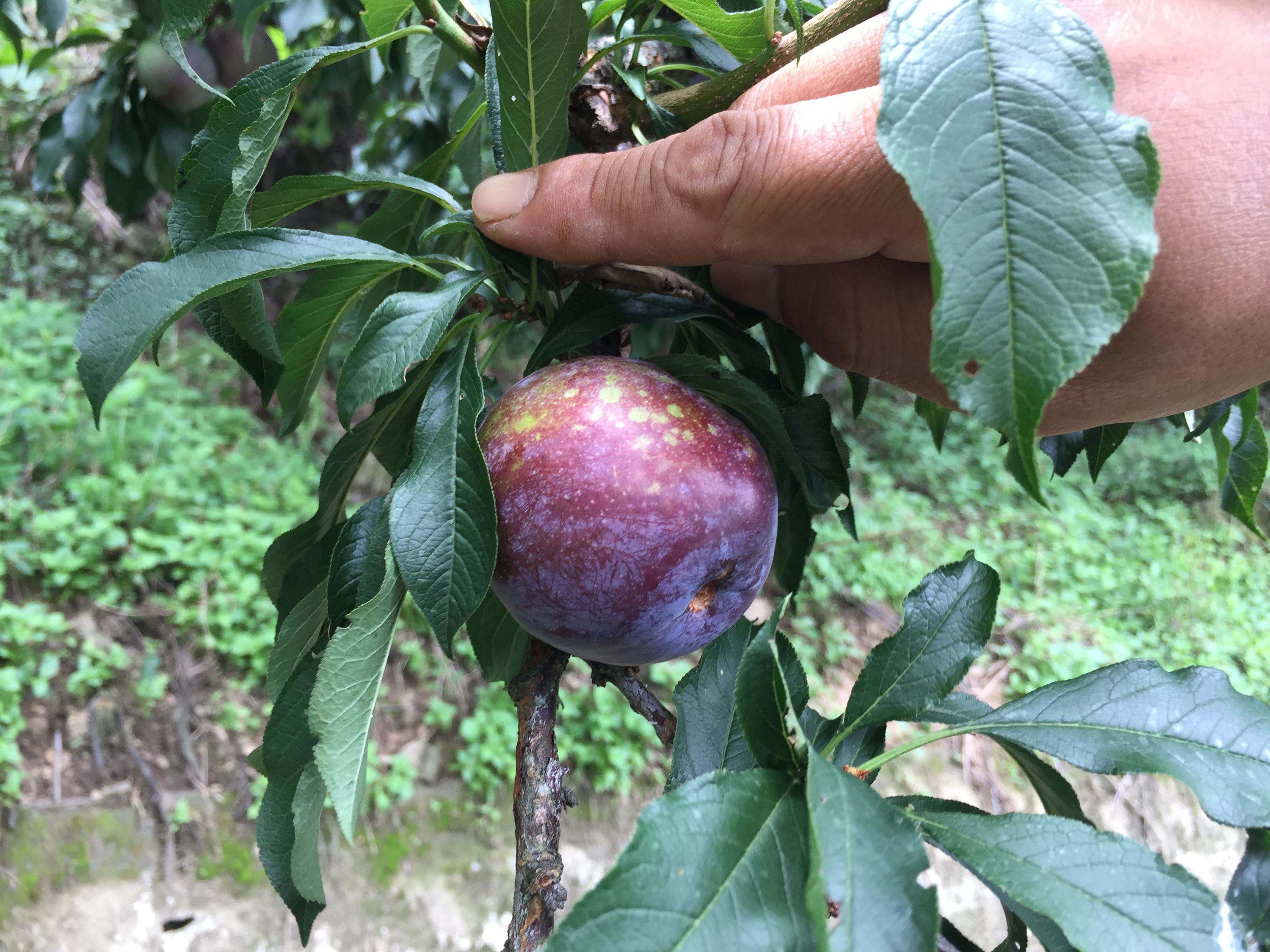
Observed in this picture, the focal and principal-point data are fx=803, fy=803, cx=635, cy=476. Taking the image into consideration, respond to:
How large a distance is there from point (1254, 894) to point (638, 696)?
1.46 feet

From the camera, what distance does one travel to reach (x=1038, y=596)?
308 centimetres

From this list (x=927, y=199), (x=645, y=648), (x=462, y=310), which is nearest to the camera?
(x=927, y=199)

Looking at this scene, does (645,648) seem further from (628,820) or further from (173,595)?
(173,595)

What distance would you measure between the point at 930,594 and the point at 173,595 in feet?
7.73

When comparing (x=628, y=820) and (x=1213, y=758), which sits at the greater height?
(x=1213, y=758)

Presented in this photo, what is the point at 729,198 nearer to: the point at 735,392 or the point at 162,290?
the point at 735,392

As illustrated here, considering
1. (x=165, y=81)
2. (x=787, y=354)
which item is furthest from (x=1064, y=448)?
(x=165, y=81)

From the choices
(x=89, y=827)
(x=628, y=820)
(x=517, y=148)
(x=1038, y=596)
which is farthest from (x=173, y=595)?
(x=1038, y=596)

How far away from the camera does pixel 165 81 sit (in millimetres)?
1660

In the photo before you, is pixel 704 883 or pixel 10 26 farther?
pixel 10 26

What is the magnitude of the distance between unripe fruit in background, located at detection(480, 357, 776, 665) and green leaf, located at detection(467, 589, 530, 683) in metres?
0.16

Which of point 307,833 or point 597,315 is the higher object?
point 597,315

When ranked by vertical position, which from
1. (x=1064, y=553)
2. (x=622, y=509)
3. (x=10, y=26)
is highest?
(x=10, y=26)

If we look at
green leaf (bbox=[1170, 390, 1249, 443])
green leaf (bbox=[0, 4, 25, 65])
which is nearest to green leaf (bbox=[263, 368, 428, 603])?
green leaf (bbox=[1170, 390, 1249, 443])
